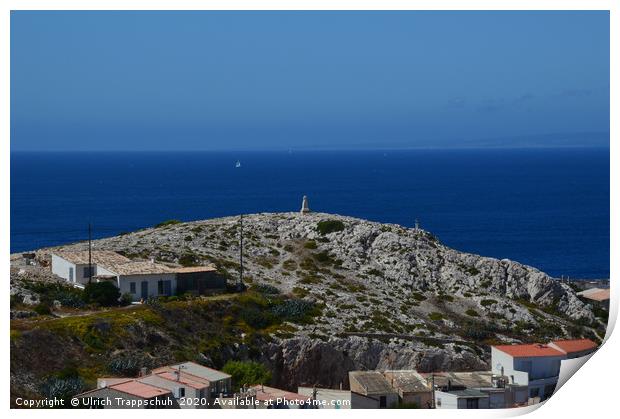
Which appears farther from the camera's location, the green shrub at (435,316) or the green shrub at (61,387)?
the green shrub at (435,316)

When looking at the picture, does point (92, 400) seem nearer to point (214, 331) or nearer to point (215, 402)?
point (215, 402)

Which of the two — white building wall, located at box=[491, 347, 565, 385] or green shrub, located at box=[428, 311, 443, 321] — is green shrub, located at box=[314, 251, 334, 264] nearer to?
green shrub, located at box=[428, 311, 443, 321]

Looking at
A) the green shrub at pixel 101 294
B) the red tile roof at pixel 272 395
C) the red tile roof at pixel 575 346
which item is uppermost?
the green shrub at pixel 101 294

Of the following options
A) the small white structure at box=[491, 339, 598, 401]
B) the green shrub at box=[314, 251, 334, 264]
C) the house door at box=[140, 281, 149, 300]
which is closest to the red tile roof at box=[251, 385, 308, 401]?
the small white structure at box=[491, 339, 598, 401]

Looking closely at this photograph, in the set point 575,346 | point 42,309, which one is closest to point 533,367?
point 575,346

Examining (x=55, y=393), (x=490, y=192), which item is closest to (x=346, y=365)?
(x=55, y=393)

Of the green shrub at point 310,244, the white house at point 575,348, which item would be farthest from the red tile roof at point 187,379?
the green shrub at point 310,244

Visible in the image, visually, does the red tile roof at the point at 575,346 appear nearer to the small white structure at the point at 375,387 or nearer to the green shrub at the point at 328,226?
the small white structure at the point at 375,387
